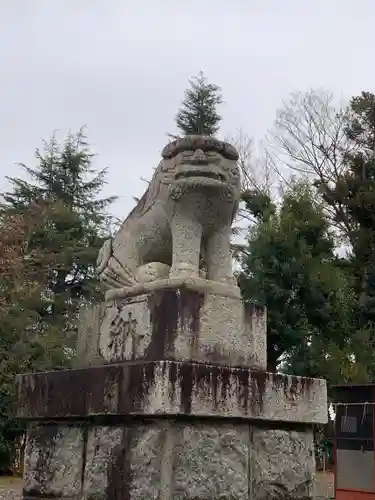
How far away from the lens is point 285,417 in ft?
12.7

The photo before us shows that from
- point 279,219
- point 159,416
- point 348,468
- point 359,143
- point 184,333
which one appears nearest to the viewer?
point 159,416

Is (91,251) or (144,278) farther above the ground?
(91,251)

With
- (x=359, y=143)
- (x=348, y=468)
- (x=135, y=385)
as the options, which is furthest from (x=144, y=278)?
(x=359, y=143)

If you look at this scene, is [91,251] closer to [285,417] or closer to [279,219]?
[279,219]

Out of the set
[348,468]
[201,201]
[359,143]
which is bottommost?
[348,468]

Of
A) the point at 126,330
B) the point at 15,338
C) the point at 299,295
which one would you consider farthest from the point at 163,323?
the point at 15,338

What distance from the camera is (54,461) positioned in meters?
3.97

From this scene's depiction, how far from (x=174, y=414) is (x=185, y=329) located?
0.51 meters

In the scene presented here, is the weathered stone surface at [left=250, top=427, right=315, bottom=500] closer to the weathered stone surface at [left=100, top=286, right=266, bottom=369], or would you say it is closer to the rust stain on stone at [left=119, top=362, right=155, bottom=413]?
the weathered stone surface at [left=100, top=286, right=266, bottom=369]

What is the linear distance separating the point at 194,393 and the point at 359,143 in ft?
68.4

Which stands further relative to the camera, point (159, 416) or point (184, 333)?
point (184, 333)

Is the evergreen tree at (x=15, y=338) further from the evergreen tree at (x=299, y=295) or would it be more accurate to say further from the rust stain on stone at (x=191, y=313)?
the rust stain on stone at (x=191, y=313)

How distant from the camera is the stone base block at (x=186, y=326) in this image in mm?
3652

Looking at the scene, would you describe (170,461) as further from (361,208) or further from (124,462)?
(361,208)
